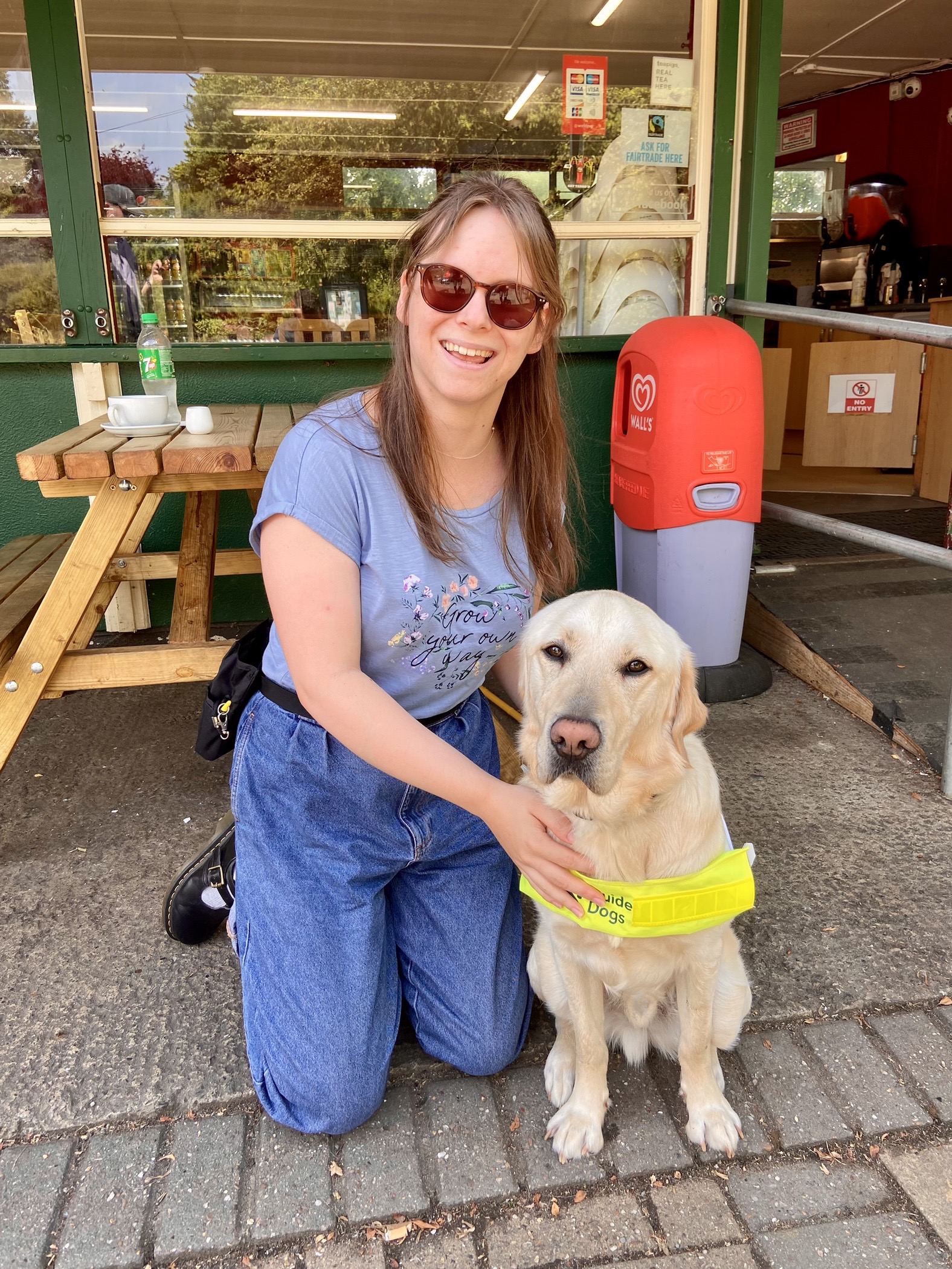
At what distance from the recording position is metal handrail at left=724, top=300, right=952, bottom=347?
2.71 m

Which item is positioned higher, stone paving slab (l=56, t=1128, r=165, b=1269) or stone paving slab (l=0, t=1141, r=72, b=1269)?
stone paving slab (l=56, t=1128, r=165, b=1269)

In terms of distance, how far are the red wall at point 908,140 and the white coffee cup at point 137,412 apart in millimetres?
10374

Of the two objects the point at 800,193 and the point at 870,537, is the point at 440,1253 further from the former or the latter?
the point at 800,193

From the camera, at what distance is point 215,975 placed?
220cm

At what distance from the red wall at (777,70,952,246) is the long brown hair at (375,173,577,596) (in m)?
10.5

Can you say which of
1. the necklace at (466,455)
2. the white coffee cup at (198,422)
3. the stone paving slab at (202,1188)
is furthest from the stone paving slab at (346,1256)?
the white coffee cup at (198,422)

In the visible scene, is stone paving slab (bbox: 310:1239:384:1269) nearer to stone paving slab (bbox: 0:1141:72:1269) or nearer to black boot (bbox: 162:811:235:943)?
stone paving slab (bbox: 0:1141:72:1269)

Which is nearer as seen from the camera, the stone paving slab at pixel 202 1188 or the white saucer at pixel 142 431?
the stone paving slab at pixel 202 1188

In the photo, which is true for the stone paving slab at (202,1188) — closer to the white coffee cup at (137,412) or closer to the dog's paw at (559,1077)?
the dog's paw at (559,1077)

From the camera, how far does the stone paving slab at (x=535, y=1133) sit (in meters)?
1.67

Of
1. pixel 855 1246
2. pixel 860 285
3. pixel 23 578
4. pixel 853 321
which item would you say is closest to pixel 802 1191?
pixel 855 1246

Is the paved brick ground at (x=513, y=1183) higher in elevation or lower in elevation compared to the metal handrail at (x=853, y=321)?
lower

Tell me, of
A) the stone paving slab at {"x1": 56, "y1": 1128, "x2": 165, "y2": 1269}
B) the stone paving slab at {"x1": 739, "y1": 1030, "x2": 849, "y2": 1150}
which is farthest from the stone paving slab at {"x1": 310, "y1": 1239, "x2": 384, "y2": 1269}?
the stone paving slab at {"x1": 739, "y1": 1030, "x2": 849, "y2": 1150}

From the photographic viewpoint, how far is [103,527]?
8.12ft
